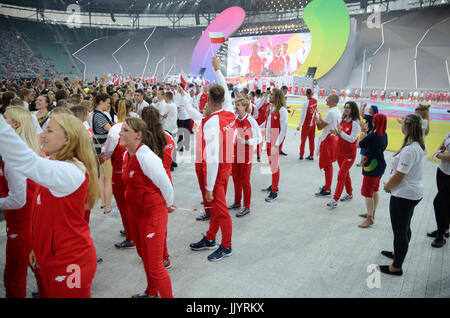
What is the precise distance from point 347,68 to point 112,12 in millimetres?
36215

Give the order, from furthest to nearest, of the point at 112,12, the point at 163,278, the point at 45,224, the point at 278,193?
the point at 112,12, the point at 278,193, the point at 163,278, the point at 45,224

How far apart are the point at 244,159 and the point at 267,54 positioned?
3286 centimetres

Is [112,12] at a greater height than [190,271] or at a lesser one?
greater

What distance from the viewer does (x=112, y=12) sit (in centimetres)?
4750

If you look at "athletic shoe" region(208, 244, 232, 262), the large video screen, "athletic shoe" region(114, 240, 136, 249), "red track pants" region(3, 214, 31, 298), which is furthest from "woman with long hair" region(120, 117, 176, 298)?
the large video screen

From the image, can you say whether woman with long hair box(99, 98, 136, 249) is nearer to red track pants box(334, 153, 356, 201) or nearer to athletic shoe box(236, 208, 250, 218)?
athletic shoe box(236, 208, 250, 218)

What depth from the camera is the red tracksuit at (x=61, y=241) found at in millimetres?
1792

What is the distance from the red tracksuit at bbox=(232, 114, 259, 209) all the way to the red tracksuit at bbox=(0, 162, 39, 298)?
3141 mm

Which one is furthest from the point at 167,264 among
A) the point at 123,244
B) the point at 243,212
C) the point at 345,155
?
the point at 345,155

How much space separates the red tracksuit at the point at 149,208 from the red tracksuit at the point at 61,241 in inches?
25.9

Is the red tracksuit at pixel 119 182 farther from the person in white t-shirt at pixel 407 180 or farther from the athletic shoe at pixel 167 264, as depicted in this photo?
the person in white t-shirt at pixel 407 180

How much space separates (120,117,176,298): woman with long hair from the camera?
252 cm
